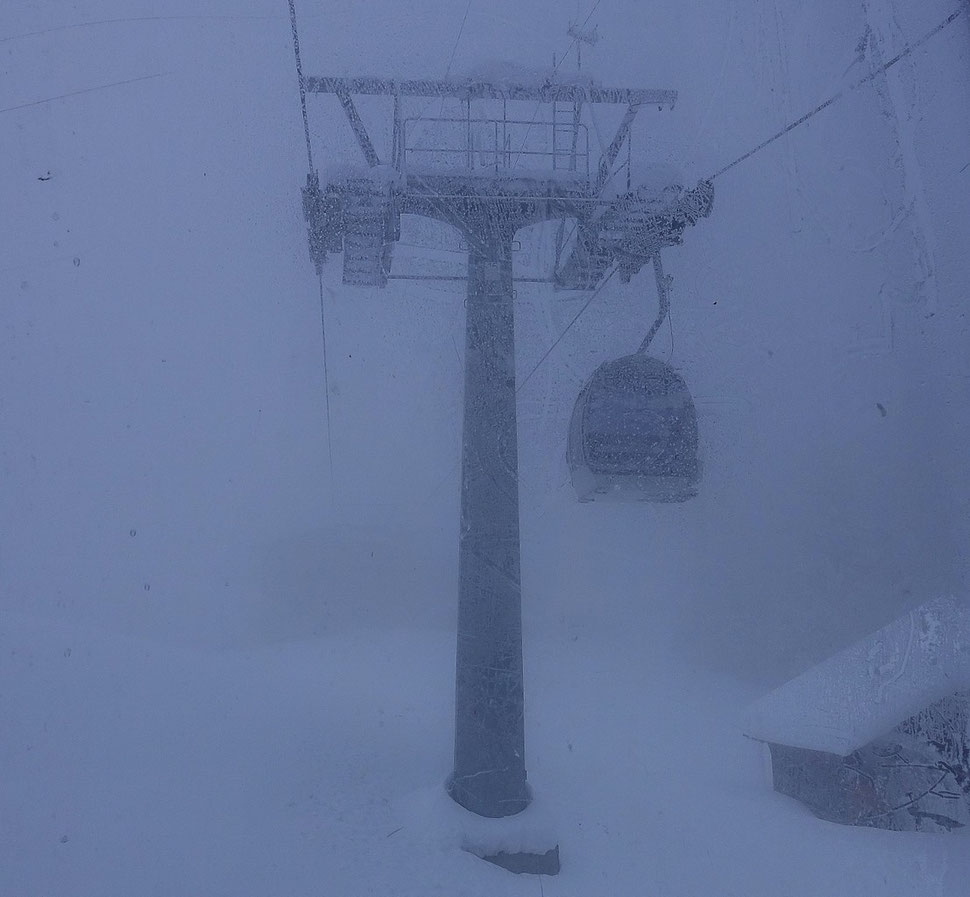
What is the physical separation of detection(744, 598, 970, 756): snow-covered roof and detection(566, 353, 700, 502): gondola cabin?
100 cm

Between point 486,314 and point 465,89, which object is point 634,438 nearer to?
point 486,314

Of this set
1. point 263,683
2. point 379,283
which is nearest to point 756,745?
point 263,683

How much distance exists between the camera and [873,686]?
11.2ft

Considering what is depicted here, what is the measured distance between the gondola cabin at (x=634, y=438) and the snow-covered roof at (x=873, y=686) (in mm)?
1001

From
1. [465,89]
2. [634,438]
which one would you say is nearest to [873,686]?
[634,438]

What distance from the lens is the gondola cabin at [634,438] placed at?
320 cm

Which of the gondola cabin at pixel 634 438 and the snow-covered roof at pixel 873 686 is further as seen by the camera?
the gondola cabin at pixel 634 438

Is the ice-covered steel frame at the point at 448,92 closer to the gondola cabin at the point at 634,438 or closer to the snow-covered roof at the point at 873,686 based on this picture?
the gondola cabin at the point at 634,438

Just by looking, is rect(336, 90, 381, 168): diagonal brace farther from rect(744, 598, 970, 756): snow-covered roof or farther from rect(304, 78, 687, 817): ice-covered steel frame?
rect(744, 598, 970, 756): snow-covered roof

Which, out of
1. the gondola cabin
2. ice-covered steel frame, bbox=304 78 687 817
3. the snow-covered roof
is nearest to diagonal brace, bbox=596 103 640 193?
ice-covered steel frame, bbox=304 78 687 817

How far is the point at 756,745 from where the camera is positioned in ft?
13.4

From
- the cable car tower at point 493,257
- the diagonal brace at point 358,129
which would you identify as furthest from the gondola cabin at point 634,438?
the diagonal brace at point 358,129

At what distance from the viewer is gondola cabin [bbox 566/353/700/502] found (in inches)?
126

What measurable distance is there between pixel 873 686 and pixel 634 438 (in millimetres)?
1452
